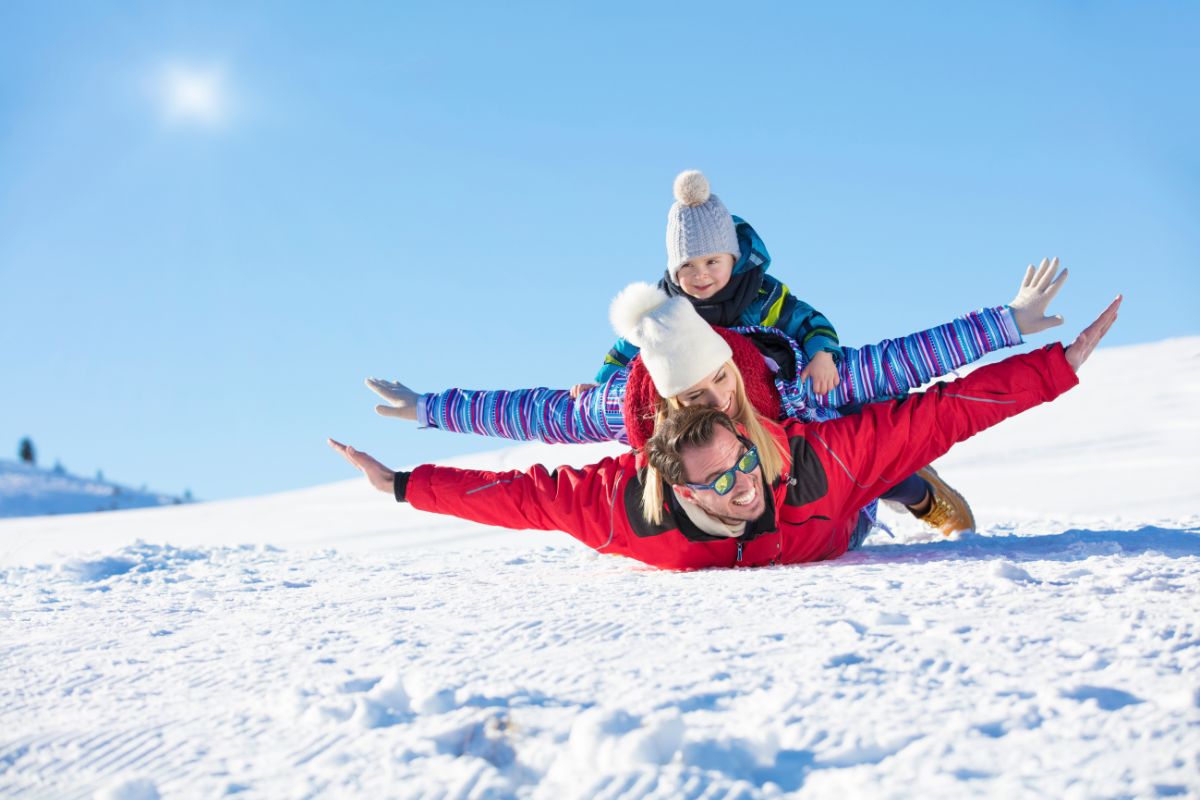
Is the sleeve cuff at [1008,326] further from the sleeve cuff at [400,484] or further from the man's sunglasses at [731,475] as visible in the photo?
the sleeve cuff at [400,484]

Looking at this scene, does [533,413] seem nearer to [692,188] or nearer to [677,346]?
[677,346]

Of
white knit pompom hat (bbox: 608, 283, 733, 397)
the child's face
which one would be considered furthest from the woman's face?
the child's face

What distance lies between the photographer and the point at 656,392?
361 cm

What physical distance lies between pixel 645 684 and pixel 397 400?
9.56 ft

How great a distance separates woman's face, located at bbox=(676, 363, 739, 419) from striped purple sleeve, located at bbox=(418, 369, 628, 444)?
0.59 metres

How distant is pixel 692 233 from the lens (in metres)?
4.35

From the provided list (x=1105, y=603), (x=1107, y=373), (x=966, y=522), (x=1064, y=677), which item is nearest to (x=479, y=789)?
(x=1064, y=677)

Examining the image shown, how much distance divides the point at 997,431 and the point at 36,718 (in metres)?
9.68

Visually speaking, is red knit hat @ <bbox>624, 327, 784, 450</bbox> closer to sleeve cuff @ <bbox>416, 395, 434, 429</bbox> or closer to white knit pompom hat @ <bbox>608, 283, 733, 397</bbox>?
white knit pompom hat @ <bbox>608, 283, 733, 397</bbox>

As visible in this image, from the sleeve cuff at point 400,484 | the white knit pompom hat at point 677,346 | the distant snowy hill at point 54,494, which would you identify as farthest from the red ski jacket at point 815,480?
the distant snowy hill at point 54,494

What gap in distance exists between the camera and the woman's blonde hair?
3.07 meters

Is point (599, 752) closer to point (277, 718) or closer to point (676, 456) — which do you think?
point (277, 718)

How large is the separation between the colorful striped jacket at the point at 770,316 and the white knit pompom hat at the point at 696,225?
0.07 metres

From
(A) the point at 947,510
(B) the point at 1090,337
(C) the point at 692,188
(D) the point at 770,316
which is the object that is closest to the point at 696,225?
(C) the point at 692,188
